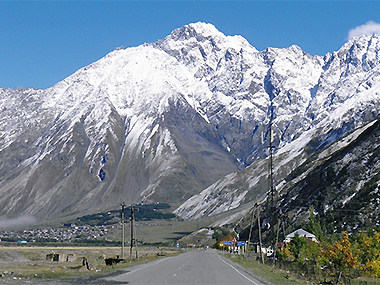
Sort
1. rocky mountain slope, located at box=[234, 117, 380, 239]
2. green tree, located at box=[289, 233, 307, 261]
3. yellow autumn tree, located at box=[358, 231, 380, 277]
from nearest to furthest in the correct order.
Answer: yellow autumn tree, located at box=[358, 231, 380, 277] → green tree, located at box=[289, 233, 307, 261] → rocky mountain slope, located at box=[234, 117, 380, 239]

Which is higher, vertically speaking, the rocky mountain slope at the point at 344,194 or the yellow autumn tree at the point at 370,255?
the rocky mountain slope at the point at 344,194

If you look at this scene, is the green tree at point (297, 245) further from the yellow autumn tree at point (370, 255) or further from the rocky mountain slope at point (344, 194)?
the rocky mountain slope at point (344, 194)

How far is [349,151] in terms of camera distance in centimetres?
18775

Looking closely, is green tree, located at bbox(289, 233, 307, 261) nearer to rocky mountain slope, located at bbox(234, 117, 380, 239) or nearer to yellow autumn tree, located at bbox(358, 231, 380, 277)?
yellow autumn tree, located at bbox(358, 231, 380, 277)

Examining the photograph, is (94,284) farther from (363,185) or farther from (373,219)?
(363,185)

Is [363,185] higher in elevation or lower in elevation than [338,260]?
higher

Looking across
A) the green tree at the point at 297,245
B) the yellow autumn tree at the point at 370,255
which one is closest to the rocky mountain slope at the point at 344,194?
the green tree at the point at 297,245

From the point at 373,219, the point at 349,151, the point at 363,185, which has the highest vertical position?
the point at 349,151

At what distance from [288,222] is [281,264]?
337 feet

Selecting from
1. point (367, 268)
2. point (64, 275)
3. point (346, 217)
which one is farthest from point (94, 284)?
point (346, 217)

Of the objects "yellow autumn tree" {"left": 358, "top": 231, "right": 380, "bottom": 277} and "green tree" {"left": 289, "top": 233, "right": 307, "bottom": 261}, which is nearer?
"yellow autumn tree" {"left": 358, "top": 231, "right": 380, "bottom": 277}

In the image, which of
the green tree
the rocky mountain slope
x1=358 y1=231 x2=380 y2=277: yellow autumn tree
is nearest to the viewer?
x1=358 y1=231 x2=380 y2=277: yellow autumn tree

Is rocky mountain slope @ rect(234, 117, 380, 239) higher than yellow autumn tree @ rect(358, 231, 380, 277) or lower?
higher

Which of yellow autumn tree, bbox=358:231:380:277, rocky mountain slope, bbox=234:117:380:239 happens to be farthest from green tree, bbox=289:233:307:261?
rocky mountain slope, bbox=234:117:380:239
